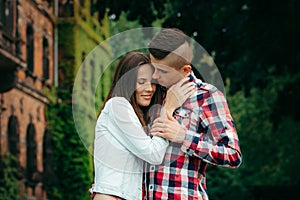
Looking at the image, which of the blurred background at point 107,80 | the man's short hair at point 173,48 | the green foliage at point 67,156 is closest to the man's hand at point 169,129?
the man's short hair at point 173,48

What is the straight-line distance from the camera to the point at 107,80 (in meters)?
35.7

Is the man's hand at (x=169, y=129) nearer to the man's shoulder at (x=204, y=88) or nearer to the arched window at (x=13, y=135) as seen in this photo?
the man's shoulder at (x=204, y=88)

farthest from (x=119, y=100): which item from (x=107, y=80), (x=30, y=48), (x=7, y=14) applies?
(x=107, y=80)

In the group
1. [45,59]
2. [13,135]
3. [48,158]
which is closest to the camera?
[13,135]

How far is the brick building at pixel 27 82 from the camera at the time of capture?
77.6 ft

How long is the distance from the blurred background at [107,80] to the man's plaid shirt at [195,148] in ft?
31.6

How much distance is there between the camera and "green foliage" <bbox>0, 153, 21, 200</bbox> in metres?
23.0

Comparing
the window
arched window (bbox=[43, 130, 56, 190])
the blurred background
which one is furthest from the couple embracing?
arched window (bbox=[43, 130, 56, 190])

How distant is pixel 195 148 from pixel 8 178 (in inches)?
757

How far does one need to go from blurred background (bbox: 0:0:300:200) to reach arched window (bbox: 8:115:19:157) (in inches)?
1.6

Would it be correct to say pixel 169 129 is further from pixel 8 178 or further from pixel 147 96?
pixel 8 178

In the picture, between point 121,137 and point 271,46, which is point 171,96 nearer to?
point 121,137

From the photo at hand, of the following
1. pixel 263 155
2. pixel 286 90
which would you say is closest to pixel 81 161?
pixel 263 155

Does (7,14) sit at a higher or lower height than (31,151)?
higher
